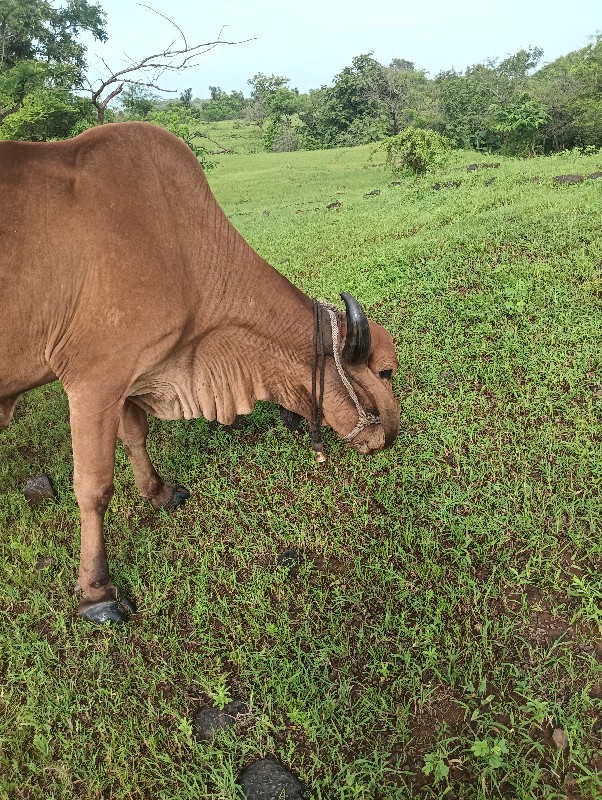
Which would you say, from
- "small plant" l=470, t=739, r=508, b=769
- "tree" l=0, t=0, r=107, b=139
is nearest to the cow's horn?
"small plant" l=470, t=739, r=508, b=769

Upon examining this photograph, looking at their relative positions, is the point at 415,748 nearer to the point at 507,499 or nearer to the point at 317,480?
the point at 507,499

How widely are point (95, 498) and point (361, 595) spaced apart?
1.51 m

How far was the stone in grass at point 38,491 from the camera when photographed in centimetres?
408

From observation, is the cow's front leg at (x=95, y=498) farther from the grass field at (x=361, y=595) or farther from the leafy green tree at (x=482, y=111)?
the leafy green tree at (x=482, y=111)

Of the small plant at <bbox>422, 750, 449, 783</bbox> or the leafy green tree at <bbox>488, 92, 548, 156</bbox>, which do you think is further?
the leafy green tree at <bbox>488, 92, 548, 156</bbox>

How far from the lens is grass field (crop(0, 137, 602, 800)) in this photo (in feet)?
7.74

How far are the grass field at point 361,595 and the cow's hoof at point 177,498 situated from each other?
3.3 inches

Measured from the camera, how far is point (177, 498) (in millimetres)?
3984

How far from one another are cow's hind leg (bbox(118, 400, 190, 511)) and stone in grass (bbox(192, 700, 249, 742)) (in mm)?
1559

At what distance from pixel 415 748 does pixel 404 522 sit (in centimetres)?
137

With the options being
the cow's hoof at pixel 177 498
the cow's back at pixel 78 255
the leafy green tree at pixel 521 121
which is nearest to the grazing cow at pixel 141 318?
the cow's back at pixel 78 255

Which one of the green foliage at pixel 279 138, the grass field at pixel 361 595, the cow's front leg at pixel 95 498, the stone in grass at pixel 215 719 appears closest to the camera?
the grass field at pixel 361 595

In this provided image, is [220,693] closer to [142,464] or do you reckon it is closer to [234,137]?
[142,464]

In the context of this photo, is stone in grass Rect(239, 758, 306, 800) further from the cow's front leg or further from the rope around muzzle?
the rope around muzzle
